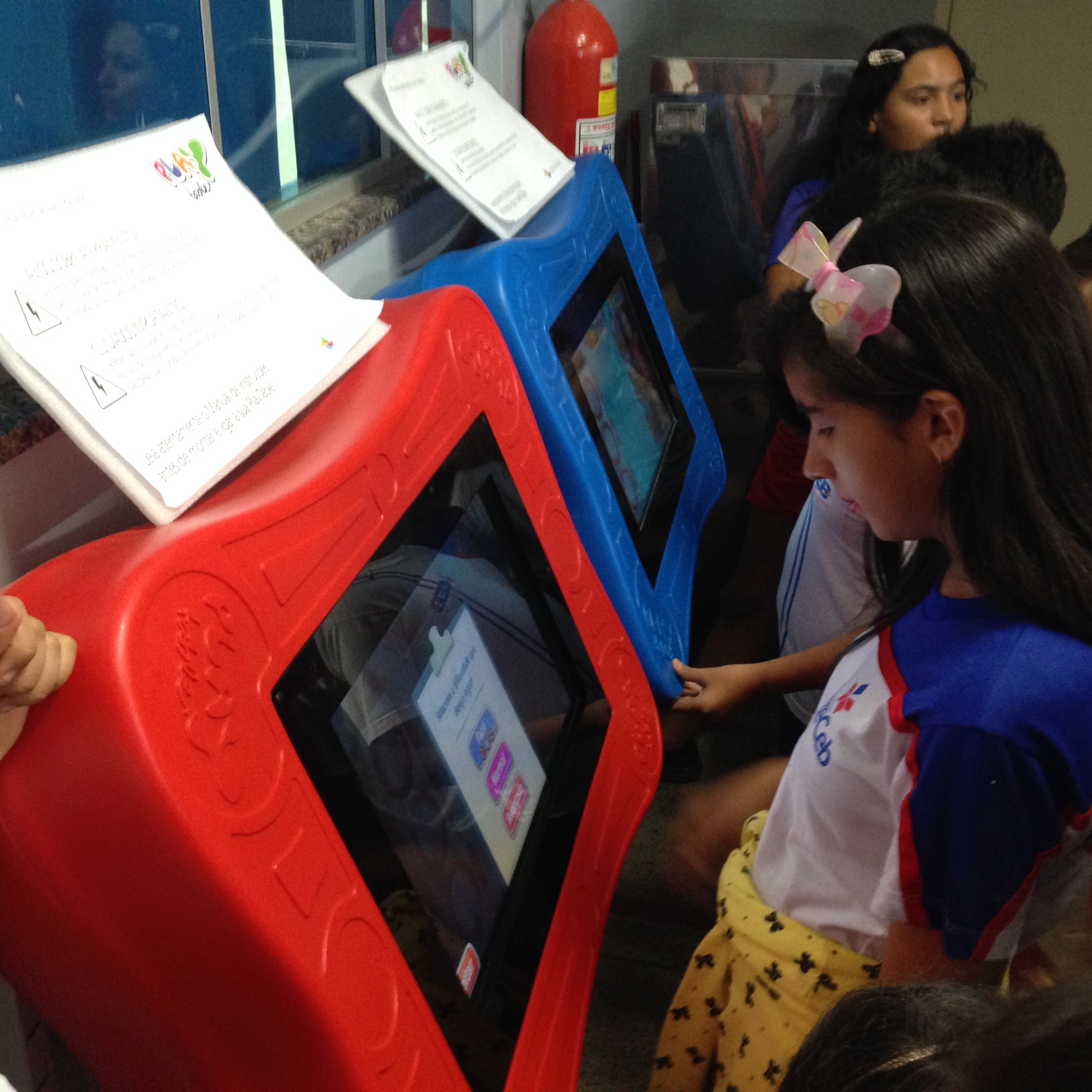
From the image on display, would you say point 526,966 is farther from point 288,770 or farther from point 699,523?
point 699,523

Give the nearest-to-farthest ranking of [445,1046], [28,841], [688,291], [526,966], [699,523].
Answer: [28,841] < [445,1046] < [526,966] < [699,523] < [688,291]

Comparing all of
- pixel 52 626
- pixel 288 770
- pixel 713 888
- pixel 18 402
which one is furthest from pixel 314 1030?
pixel 713 888

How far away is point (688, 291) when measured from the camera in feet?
7.85

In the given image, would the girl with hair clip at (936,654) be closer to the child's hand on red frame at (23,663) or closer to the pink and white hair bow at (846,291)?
the pink and white hair bow at (846,291)

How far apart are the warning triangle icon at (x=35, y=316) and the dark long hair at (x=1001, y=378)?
672 millimetres

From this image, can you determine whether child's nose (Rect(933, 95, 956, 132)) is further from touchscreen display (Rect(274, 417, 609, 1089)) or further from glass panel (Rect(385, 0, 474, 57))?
touchscreen display (Rect(274, 417, 609, 1089))

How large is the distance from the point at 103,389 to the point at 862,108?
2.19m

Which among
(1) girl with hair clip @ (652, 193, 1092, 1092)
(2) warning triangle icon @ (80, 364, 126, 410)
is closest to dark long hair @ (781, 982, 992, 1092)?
(1) girl with hair clip @ (652, 193, 1092, 1092)

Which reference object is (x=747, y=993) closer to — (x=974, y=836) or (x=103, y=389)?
(x=974, y=836)

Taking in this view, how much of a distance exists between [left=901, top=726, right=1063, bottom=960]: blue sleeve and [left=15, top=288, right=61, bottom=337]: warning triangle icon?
70cm

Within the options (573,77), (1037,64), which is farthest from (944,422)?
(1037,64)

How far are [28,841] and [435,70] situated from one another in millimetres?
1130

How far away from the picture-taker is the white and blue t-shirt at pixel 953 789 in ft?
2.61

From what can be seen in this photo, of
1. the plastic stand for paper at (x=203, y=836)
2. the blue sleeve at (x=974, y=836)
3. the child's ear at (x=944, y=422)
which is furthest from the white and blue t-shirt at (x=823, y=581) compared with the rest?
the plastic stand for paper at (x=203, y=836)
